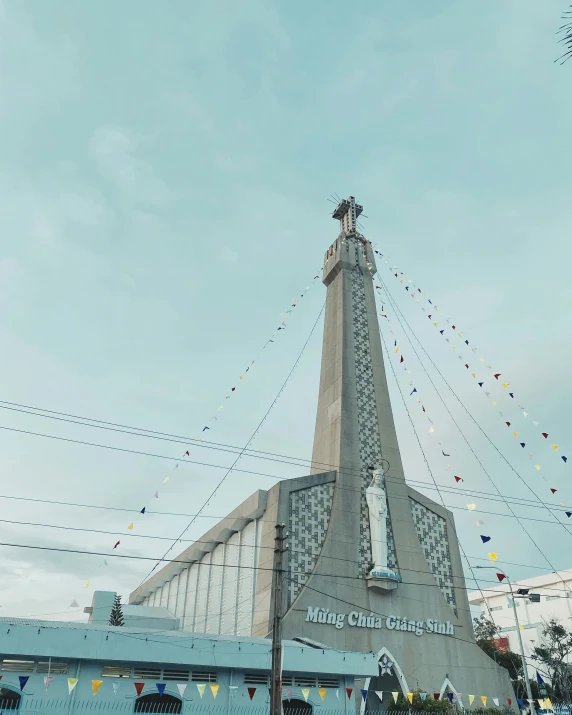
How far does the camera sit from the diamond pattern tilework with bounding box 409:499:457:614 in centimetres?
3547

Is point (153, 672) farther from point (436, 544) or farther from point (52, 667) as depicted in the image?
point (436, 544)

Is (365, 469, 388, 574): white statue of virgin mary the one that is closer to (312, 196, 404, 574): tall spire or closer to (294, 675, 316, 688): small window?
(312, 196, 404, 574): tall spire

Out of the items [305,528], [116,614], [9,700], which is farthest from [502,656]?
[9,700]

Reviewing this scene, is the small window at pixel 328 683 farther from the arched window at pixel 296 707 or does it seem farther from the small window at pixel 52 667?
the small window at pixel 52 667

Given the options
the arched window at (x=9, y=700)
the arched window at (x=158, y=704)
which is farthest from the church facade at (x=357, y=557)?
the arched window at (x=9, y=700)

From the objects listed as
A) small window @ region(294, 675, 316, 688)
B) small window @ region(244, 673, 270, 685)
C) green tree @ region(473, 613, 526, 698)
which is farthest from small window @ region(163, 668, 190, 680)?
green tree @ region(473, 613, 526, 698)

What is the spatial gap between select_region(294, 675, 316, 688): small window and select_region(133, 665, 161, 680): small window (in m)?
5.67

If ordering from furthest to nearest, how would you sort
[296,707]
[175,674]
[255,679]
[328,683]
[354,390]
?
[354,390] → [328,683] → [296,707] → [255,679] → [175,674]

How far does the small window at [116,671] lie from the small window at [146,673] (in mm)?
254

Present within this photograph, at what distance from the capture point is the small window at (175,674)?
73.2 feet

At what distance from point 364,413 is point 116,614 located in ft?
83.9

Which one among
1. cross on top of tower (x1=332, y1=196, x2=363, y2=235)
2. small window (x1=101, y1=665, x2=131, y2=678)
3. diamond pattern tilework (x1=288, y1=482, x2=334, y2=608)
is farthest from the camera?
cross on top of tower (x1=332, y1=196, x2=363, y2=235)

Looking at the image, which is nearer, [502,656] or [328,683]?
[328,683]

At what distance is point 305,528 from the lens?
32.8 metres
